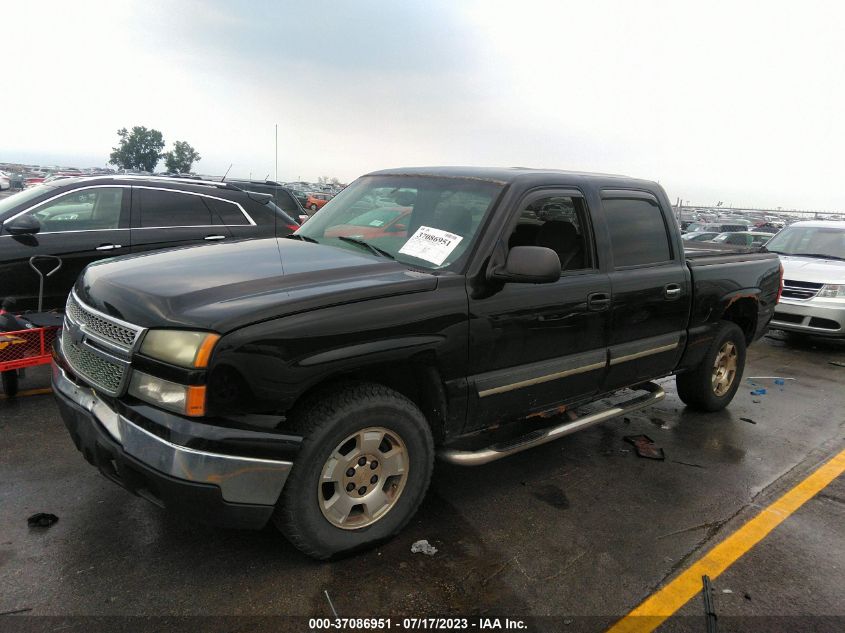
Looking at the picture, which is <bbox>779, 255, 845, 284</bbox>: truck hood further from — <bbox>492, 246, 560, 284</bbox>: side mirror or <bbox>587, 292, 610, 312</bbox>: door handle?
<bbox>492, 246, 560, 284</bbox>: side mirror

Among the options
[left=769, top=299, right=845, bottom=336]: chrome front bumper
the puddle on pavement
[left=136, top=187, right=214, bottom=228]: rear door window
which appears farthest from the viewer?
[left=769, top=299, right=845, bottom=336]: chrome front bumper

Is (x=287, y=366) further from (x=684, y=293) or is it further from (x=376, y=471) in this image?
(x=684, y=293)

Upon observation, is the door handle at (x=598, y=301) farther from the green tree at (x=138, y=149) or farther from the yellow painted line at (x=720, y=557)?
the green tree at (x=138, y=149)

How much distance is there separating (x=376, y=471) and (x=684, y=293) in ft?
9.10

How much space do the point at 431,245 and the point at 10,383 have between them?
146 inches

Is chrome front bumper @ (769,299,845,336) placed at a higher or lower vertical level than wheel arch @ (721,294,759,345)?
lower

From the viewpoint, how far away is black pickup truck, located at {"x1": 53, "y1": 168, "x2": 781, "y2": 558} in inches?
95.3

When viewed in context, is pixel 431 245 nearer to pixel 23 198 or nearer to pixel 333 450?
pixel 333 450

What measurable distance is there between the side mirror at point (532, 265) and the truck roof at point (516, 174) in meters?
0.61

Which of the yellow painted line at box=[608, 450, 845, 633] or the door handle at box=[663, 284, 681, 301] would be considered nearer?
the yellow painted line at box=[608, 450, 845, 633]

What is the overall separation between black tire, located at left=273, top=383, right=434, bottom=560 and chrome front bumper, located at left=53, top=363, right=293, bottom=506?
0.10m

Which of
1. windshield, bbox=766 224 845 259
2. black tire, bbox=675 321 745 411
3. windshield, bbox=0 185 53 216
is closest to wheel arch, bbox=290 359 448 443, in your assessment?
black tire, bbox=675 321 745 411

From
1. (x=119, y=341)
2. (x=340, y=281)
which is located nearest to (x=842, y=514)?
(x=340, y=281)

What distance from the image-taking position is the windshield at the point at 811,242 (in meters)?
8.95
